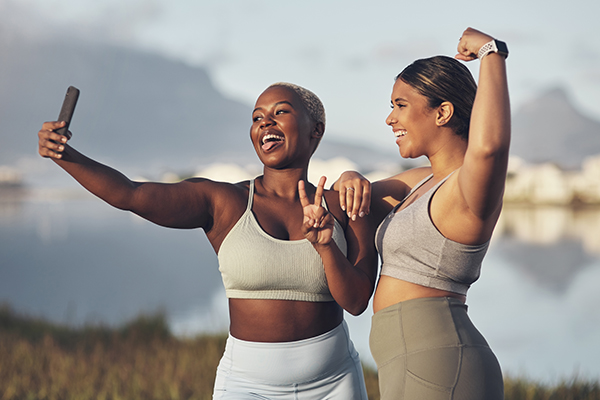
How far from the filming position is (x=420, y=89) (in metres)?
2.48

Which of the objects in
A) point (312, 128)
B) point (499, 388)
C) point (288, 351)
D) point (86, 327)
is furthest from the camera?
point (86, 327)

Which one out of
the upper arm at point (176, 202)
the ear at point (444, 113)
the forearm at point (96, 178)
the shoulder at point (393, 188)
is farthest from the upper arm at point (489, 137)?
the forearm at point (96, 178)

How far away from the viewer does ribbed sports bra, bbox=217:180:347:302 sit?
102 inches

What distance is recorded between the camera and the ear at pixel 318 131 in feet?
9.77

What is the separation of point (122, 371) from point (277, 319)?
5.36m

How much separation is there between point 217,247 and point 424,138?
3.86 feet

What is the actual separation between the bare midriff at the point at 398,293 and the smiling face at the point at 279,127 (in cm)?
83

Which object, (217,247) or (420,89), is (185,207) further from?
(420,89)

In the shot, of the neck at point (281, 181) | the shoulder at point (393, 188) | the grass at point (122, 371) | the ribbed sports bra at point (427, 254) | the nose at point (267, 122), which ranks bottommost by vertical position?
the grass at point (122, 371)

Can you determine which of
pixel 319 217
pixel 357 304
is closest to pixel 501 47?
pixel 319 217

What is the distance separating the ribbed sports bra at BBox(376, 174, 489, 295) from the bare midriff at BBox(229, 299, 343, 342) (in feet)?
1.63

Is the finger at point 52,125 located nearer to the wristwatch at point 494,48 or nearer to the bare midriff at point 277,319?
the bare midriff at point 277,319

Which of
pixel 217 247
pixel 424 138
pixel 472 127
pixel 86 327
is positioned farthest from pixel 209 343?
pixel 472 127

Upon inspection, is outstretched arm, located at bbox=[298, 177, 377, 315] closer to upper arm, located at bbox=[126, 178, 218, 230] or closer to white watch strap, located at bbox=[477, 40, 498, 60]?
upper arm, located at bbox=[126, 178, 218, 230]
